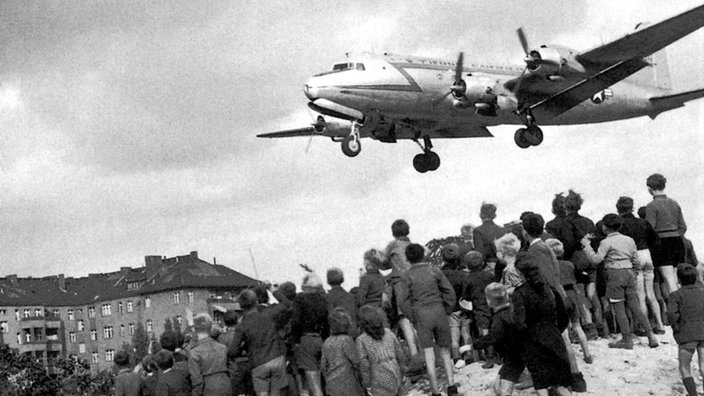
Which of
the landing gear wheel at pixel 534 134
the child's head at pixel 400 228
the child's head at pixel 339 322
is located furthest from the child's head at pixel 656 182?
the landing gear wheel at pixel 534 134

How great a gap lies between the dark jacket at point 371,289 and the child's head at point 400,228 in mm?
588

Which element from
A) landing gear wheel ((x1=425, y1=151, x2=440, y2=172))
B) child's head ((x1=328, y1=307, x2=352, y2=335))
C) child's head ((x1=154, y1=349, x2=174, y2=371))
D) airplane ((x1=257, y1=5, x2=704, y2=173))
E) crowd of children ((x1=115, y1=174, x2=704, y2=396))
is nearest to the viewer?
crowd of children ((x1=115, y1=174, x2=704, y2=396))

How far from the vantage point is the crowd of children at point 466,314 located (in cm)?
991

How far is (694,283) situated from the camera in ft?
38.4

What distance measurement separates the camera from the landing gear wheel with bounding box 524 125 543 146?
30.2 metres

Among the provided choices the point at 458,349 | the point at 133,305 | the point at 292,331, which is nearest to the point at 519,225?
the point at 458,349

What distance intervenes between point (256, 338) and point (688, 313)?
209 inches

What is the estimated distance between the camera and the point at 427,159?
105ft

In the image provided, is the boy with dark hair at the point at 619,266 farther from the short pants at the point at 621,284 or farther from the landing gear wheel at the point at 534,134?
the landing gear wheel at the point at 534,134

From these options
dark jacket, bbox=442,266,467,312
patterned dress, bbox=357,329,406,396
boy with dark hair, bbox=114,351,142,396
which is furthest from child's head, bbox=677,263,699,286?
boy with dark hair, bbox=114,351,142,396

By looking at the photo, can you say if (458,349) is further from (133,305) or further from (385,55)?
(133,305)

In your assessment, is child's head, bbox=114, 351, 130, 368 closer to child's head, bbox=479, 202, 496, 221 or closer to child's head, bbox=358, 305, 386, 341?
child's head, bbox=358, 305, 386, 341

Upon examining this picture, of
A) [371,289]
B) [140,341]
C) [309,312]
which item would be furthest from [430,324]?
[140,341]

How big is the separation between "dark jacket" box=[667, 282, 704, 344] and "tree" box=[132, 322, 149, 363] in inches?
3213
